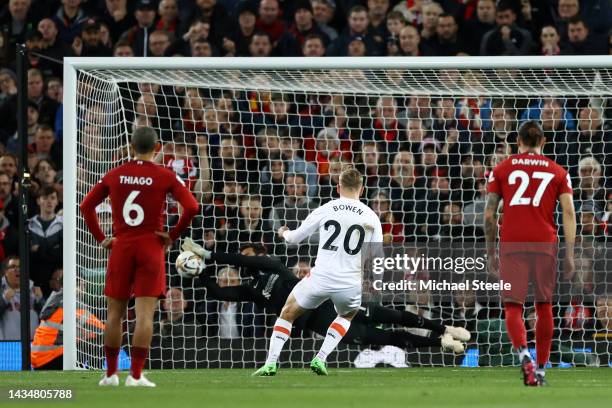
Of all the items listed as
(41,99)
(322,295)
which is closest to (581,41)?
(322,295)

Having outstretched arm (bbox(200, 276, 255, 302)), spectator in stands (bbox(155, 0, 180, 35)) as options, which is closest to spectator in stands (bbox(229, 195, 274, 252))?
outstretched arm (bbox(200, 276, 255, 302))

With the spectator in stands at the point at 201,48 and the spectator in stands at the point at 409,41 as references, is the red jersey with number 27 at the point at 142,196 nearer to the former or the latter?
the spectator in stands at the point at 409,41

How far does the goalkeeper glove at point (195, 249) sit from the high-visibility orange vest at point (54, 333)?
1.15 m

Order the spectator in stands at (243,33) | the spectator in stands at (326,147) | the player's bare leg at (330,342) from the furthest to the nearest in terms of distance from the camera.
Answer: the spectator in stands at (243,33)
the spectator in stands at (326,147)
the player's bare leg at (330,342)

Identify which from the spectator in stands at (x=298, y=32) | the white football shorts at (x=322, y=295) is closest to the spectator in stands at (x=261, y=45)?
the spectator in stands at (x=298, y=32)

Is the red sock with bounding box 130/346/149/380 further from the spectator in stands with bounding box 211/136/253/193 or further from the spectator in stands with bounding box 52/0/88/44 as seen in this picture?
the spectator in stands with bounding box 52/0/88/44

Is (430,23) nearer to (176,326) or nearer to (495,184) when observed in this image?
(176,326)

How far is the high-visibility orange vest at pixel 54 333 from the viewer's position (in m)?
12.8

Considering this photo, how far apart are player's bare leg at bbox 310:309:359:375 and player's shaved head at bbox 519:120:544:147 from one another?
2445 mm

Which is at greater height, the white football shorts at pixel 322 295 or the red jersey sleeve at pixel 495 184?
the red jersey sleeve at pixel 495 184

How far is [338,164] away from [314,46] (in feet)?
6.19

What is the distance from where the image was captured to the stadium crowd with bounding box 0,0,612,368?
1375cm

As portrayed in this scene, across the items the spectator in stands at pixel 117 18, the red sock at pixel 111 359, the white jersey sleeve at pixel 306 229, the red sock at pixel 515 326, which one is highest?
the spectator in stands at pixel 117 18

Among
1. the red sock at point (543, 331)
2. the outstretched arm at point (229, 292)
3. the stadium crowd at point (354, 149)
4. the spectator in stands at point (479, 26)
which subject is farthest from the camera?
the spectator in stands at point (479, 26)
